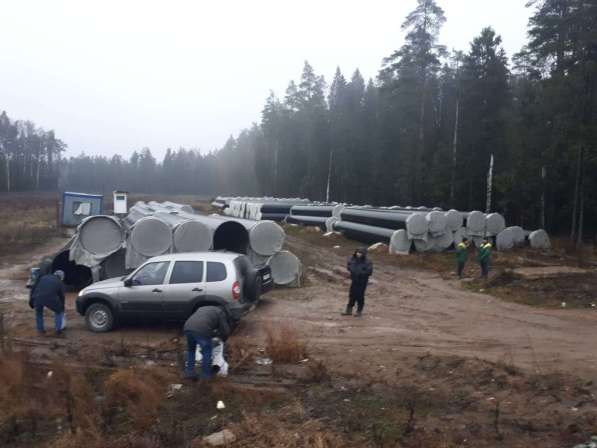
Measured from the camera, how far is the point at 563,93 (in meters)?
27.2

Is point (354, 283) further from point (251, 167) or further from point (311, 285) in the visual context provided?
point (251, 167)

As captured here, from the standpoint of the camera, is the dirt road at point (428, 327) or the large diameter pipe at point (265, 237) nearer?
the dirt road at point (428, 327)

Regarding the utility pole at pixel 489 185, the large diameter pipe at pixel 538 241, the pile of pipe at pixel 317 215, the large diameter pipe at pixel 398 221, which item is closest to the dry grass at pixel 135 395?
the large diameter pipe at pixel 398 221

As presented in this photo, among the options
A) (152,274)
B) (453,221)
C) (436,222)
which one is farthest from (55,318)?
(453,221)

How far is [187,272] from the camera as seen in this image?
11.2 metres

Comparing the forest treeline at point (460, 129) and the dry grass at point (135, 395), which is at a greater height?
the forest treeline at point (460, 129)

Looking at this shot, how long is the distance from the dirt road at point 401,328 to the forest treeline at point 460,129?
1512 centimetres

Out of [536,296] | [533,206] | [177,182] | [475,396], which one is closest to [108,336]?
[475,396]

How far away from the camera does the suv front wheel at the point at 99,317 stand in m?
11.3

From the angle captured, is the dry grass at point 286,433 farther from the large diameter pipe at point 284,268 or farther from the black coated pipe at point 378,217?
the black coated pipe at point 378,217

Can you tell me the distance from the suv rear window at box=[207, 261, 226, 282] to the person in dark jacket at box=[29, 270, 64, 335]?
10.0ft

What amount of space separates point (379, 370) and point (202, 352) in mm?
2808

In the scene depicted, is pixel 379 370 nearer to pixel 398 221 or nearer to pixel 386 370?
pixel 386 370

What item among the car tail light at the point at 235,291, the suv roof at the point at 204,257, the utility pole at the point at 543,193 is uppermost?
the utility pole at the point at 543,193
